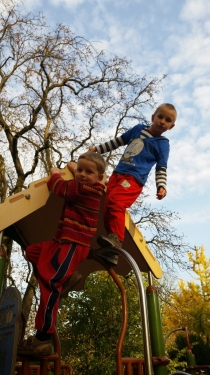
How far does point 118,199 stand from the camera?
3.04 meters

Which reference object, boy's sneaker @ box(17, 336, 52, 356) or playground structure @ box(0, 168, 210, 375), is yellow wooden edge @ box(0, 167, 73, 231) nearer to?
playground structure @ box(0, 168, 210, 375)

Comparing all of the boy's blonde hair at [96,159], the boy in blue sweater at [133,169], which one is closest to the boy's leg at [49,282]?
the boy in blue sweater at [133,169]

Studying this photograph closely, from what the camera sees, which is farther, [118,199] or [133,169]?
[133,169]

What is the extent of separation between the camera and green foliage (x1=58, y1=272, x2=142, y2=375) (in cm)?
895

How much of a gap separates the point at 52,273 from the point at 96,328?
294 inches

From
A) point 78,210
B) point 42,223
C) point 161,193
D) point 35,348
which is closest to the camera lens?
point 35,348

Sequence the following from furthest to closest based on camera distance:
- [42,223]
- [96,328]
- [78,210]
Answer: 1. [96,328]
2. [42,223]
3. [78,210]

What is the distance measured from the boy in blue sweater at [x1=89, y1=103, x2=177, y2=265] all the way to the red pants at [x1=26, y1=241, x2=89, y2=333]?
1.05ft

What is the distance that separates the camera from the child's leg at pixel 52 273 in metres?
2.31

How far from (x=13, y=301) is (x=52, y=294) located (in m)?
0.24

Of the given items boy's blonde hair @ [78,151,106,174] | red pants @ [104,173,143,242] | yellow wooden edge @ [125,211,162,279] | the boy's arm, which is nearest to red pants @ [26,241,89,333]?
red pants @ [104,173,143,242]

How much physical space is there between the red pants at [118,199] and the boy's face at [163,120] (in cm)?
65

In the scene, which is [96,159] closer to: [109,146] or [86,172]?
[86,172]

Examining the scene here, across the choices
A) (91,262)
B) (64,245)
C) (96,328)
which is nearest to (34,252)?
(64,245)
